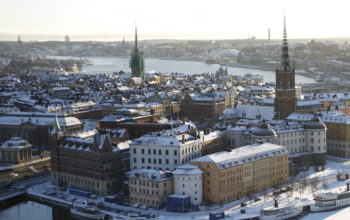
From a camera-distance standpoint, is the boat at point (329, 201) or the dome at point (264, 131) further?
the dome at point (264, 131)

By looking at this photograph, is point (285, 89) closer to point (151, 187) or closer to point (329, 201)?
point (329, 201)

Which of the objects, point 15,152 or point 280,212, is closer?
point 280,212

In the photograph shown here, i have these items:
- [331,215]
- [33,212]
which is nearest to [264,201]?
[331,215]

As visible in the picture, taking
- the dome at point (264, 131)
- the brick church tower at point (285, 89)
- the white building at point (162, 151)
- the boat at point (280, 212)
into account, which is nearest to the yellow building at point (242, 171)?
the dome at point (264, 131)

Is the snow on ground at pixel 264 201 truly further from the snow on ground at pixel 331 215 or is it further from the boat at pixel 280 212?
the boat at pixel 280 212

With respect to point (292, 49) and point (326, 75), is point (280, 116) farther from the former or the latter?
point (292, 49)

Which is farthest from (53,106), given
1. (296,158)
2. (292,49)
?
(292,49)
